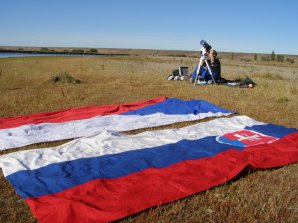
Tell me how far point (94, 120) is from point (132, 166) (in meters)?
2.62

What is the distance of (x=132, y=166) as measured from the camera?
4293 mm

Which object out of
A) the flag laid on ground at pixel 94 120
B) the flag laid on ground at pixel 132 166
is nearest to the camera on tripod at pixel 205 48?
the flag laid on ground at pixel 94 120

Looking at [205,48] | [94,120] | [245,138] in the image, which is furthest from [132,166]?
[205,48]

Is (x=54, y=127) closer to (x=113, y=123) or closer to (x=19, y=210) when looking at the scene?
(x=113, y=123)

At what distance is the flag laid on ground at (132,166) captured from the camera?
3.31 meters

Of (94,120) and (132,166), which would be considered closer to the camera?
(132,166)

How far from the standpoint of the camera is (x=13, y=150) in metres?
5.13

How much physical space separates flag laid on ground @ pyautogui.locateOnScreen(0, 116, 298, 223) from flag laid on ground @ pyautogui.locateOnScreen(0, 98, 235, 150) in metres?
0.79

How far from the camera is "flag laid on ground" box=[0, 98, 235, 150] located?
577 centimetres

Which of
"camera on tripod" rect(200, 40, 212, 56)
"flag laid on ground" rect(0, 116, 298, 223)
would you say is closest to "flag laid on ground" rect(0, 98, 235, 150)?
"flag laid on ground" rect(0, 116, 298, 223)

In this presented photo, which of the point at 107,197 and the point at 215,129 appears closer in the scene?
the point at 107,197

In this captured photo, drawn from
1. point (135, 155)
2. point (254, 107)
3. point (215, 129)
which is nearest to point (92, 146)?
point (135, 155)

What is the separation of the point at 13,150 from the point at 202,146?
2.94 metres

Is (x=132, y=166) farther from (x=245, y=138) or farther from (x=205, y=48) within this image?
(x=205, y=48)
